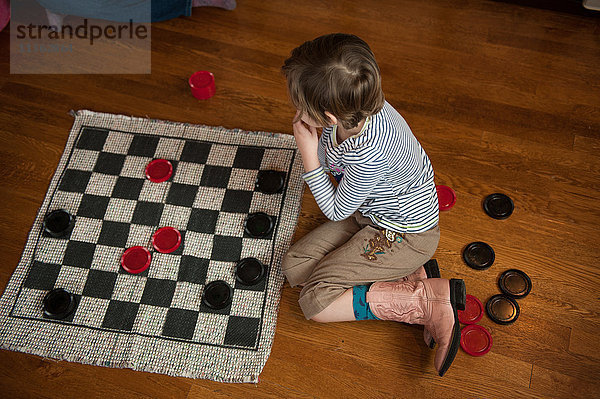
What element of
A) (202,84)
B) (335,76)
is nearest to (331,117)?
(335,76)

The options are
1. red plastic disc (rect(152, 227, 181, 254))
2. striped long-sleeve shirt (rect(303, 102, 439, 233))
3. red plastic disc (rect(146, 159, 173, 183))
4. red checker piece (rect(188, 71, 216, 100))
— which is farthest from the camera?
red checker piece (rect(188, 71, 216, 100))

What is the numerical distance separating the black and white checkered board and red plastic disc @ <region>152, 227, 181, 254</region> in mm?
19

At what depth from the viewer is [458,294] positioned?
1088 mm

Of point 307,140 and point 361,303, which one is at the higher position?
point 307,140

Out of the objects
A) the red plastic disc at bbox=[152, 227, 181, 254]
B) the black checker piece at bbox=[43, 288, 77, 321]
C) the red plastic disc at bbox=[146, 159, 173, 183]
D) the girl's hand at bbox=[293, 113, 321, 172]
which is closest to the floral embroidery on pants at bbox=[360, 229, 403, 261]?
the girl's hand at bbox=[293, 113, 321, 172]

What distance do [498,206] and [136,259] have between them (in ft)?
3.38

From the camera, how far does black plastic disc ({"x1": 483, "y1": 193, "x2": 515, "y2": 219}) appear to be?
4.37 feet

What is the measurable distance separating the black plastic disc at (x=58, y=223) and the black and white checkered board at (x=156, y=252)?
0.03 meters

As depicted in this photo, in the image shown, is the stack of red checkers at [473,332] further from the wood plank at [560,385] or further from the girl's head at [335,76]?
the girl's head at [335,76]

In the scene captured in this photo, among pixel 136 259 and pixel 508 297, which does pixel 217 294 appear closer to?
pixel 136 259

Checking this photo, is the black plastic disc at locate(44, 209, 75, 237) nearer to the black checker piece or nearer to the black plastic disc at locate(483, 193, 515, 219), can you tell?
the black checker piece

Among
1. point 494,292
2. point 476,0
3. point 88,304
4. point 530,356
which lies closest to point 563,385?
point 530,356

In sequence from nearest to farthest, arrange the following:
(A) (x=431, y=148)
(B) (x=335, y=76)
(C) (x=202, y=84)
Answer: (B) (x=335, y=76), (A) (x=431, y=148), (C) (x=202, y=84)

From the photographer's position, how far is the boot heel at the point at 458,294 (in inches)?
42.6
